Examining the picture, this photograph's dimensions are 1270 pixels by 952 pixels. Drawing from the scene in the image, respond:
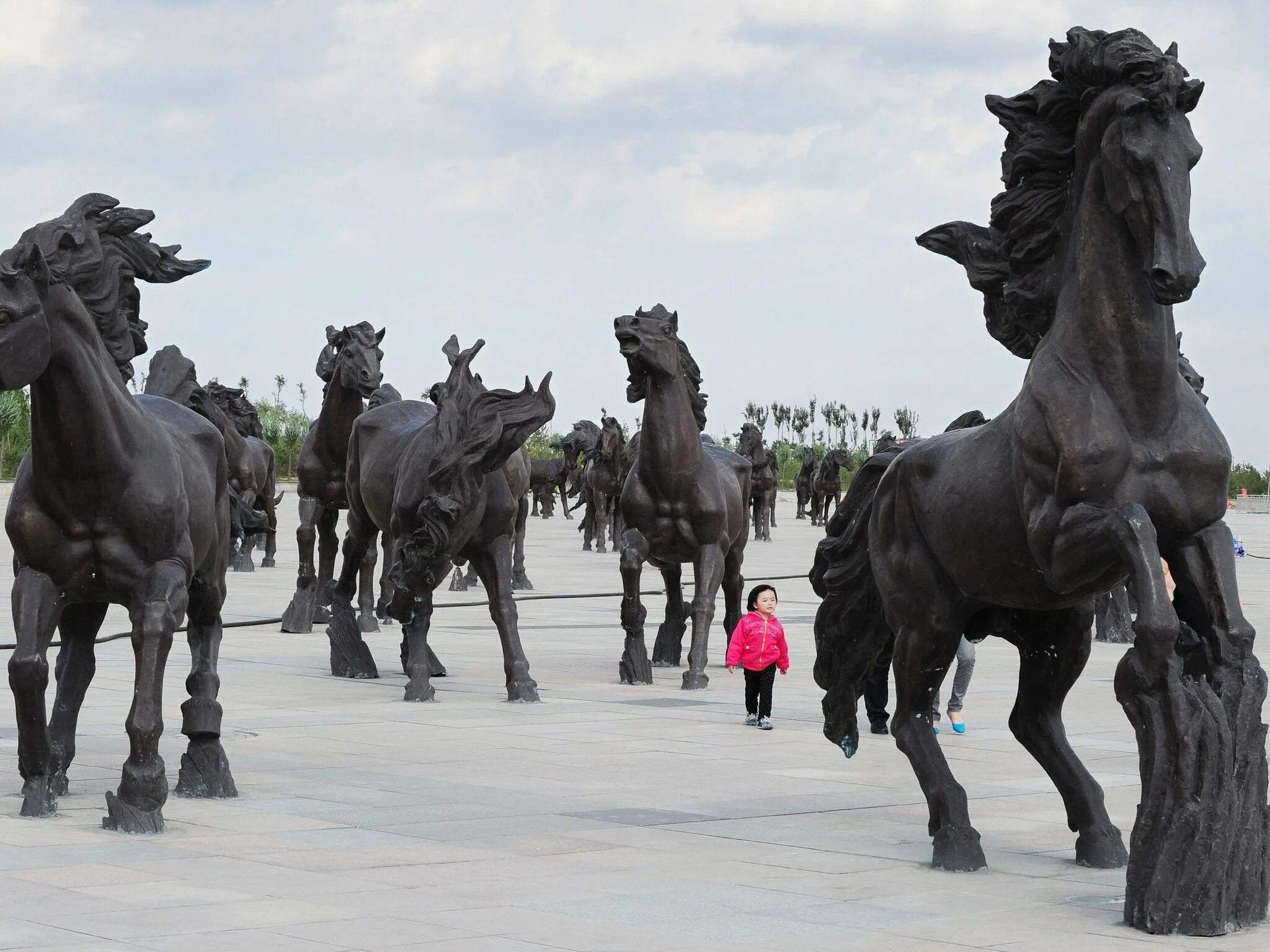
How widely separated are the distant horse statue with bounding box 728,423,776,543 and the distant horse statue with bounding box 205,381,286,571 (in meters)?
15.0

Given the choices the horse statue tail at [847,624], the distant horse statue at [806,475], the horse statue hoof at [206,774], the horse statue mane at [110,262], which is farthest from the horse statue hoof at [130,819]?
the distant horse statue at [806,475]

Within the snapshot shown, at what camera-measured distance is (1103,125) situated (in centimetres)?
671

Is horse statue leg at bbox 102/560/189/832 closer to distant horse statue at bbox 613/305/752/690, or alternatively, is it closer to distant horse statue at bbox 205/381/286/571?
distant horse statue at bbox 613/305/752/690

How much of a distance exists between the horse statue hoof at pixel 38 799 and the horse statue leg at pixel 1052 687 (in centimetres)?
421

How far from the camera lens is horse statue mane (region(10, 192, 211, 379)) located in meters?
8.55

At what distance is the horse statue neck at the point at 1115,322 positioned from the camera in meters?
6.59

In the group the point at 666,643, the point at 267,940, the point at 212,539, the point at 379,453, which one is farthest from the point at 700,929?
the point at 666,643

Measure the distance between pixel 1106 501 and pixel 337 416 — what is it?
12.8 m

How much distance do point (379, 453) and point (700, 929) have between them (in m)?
9.45

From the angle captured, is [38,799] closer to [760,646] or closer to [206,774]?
[206,774]

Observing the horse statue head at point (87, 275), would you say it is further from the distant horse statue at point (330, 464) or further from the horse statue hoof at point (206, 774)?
the distant horse statue at point (330, 464)

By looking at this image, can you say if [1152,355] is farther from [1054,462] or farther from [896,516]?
[896,516]

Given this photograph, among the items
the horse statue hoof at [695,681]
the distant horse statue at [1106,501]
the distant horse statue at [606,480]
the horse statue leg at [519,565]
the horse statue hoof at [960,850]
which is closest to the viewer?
the distant horse statue at [1106,501]

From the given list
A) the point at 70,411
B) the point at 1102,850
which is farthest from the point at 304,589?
the point at 1102,850
